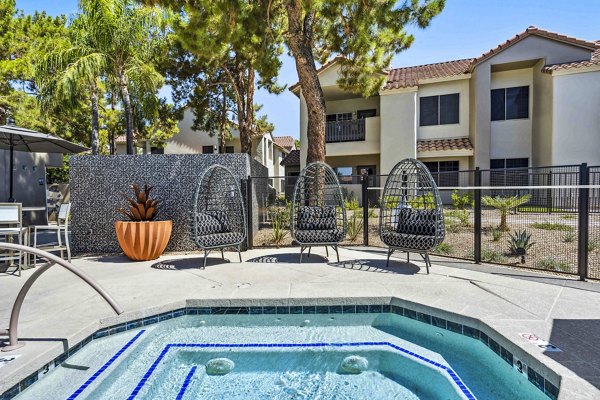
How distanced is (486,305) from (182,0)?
8284mm

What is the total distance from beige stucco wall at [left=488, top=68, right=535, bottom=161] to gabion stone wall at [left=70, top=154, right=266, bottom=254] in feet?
45.5

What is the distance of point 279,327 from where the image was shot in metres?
3.62

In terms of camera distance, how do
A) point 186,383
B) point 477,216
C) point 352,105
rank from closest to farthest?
point 186,383
point 477,216
point 352,105

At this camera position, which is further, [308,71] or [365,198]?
[308,71]

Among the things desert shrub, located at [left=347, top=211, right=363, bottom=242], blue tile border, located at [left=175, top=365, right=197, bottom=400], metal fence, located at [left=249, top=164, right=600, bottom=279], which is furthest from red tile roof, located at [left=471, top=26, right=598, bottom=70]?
blue tile border, located at [left=175, top=365, right=197, bottom=400]

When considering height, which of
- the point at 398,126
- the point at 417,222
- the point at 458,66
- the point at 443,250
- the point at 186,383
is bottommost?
the point at 186,383

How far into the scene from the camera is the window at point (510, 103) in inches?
570

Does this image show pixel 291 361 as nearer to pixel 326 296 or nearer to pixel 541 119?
pixel 326 296

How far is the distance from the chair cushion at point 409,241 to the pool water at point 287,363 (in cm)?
148

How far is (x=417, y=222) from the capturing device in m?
5.20

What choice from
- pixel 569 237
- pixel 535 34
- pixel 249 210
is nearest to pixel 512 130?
pixel 535 34

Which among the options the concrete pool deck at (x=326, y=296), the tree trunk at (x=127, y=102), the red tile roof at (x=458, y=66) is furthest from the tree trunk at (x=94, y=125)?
the concrete pool deck at (x=326, y=296)

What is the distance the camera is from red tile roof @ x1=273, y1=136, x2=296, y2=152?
107 feet

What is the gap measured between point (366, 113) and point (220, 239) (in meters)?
13.9
